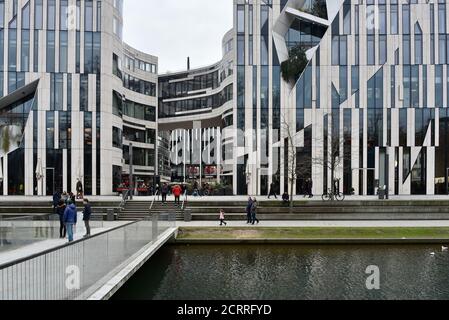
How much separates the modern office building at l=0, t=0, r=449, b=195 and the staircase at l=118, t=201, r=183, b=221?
1606 cm

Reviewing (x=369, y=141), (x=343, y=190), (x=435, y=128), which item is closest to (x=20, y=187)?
(x=343, y=190)

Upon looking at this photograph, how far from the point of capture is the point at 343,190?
44375 mm

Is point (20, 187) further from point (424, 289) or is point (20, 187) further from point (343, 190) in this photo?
point (424, 289)

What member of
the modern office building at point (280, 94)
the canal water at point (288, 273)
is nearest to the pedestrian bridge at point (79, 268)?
the canal water at point (288, 273)

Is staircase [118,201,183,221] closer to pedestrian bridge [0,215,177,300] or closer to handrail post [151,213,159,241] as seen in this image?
handrail post [151,213,159,241]

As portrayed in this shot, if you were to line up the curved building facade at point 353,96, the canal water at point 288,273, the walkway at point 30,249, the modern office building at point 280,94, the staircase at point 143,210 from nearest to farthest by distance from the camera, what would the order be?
1. the canal water at point 288,273
2. the walkway at point 30,249
3. the staircase at point 143,210
4. the modern office building at point 280,94
5. the curved building facade at point 353,96

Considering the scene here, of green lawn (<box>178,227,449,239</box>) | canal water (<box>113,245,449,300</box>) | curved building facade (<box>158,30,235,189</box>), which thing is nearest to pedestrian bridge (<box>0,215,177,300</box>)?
canal water (<box>113,245,449,300</box>)

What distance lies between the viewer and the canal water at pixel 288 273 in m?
12.1

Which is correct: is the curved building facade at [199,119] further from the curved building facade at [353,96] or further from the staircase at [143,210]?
the staircase at [143,210]

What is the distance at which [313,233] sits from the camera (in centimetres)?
2106

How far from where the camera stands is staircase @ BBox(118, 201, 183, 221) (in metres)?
27.4

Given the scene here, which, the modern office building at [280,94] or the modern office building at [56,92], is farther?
the modern office building at [280,94]

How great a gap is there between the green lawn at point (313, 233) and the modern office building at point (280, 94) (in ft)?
74.0

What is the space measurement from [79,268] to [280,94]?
126 ft
